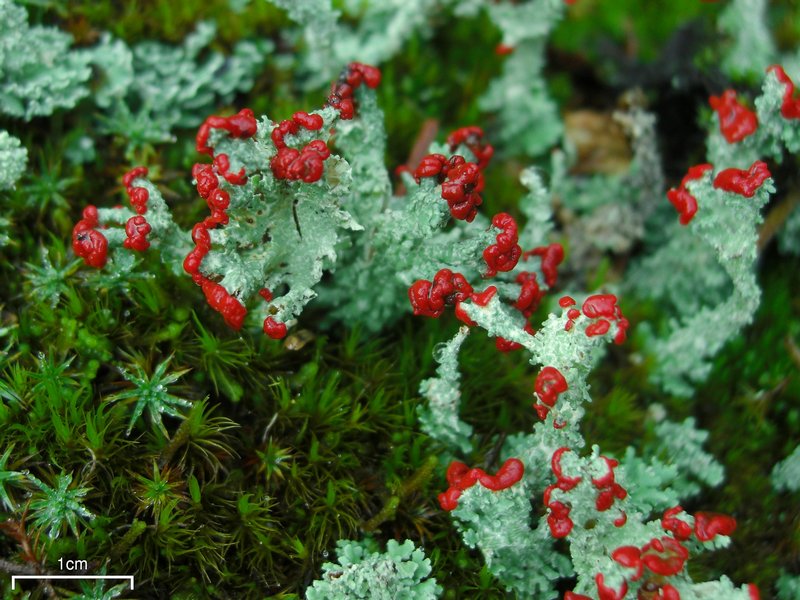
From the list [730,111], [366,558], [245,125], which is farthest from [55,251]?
[730,111]

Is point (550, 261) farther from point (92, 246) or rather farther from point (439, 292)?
point (92, 246)

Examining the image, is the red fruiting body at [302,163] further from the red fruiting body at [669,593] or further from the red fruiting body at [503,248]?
→ the red fruiting body at [669,593]

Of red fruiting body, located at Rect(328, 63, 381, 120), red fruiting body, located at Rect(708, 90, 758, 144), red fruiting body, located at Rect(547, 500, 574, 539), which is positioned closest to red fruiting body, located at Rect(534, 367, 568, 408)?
red fruiting body, located at Rect(547, 500, 574, 539)

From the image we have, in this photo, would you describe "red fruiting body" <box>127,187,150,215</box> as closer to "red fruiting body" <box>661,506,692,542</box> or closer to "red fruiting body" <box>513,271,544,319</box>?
"red fruiting body" <box>513,271,544,319</box>

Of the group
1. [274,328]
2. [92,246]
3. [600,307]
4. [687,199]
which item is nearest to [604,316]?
[600,307]

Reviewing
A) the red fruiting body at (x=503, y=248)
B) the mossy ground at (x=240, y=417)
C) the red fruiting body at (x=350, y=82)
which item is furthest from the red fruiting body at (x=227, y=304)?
the red fruiting body at (x=503, y=248)

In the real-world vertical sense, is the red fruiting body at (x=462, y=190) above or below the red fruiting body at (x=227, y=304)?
above
